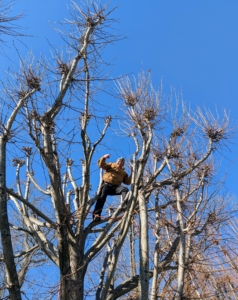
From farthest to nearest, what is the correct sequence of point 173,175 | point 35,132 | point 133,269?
1. point 133,269
2. point 173,175
3. point 35,132

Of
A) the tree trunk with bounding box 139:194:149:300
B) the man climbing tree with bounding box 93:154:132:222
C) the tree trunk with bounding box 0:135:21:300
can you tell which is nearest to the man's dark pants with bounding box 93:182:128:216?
the man climbing tree with bounding box 93:154:132:222

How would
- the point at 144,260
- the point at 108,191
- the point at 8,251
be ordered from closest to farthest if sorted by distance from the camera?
the point at 8,251, the point at 144,260, the point at 108,191

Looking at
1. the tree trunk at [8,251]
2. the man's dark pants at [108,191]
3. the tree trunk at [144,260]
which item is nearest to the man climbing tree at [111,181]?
the man's dark pants at [108,191]

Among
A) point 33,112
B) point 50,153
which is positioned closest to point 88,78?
point 33,112

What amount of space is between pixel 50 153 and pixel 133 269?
3.05m

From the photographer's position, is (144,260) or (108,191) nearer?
(144,260)

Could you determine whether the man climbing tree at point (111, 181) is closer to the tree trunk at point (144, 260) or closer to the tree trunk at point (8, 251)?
the tree trunk at point (144, 260)

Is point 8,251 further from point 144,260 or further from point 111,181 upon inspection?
point 111,181

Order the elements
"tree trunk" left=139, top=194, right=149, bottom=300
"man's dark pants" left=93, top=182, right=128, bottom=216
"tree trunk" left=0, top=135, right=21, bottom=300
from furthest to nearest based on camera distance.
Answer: "man's dark pants" left=93, top=182, right=128, bottom=216 < "tree trunk" left=139, top=194, right=149, bottom=300 < "tree trunk" left=0, top=135, right=21, bottom=300

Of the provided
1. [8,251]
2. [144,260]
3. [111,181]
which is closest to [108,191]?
[111,181]

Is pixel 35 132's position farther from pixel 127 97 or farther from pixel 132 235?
pixel 132 235

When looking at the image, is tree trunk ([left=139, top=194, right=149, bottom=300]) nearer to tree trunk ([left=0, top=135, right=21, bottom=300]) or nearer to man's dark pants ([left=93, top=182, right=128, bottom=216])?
tree trunk ([left=0, top=135, right=21, bottom=300])

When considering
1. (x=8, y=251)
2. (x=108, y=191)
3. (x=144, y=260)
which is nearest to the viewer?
(x=8, y=251)

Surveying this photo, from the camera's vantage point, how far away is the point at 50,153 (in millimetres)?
3439
